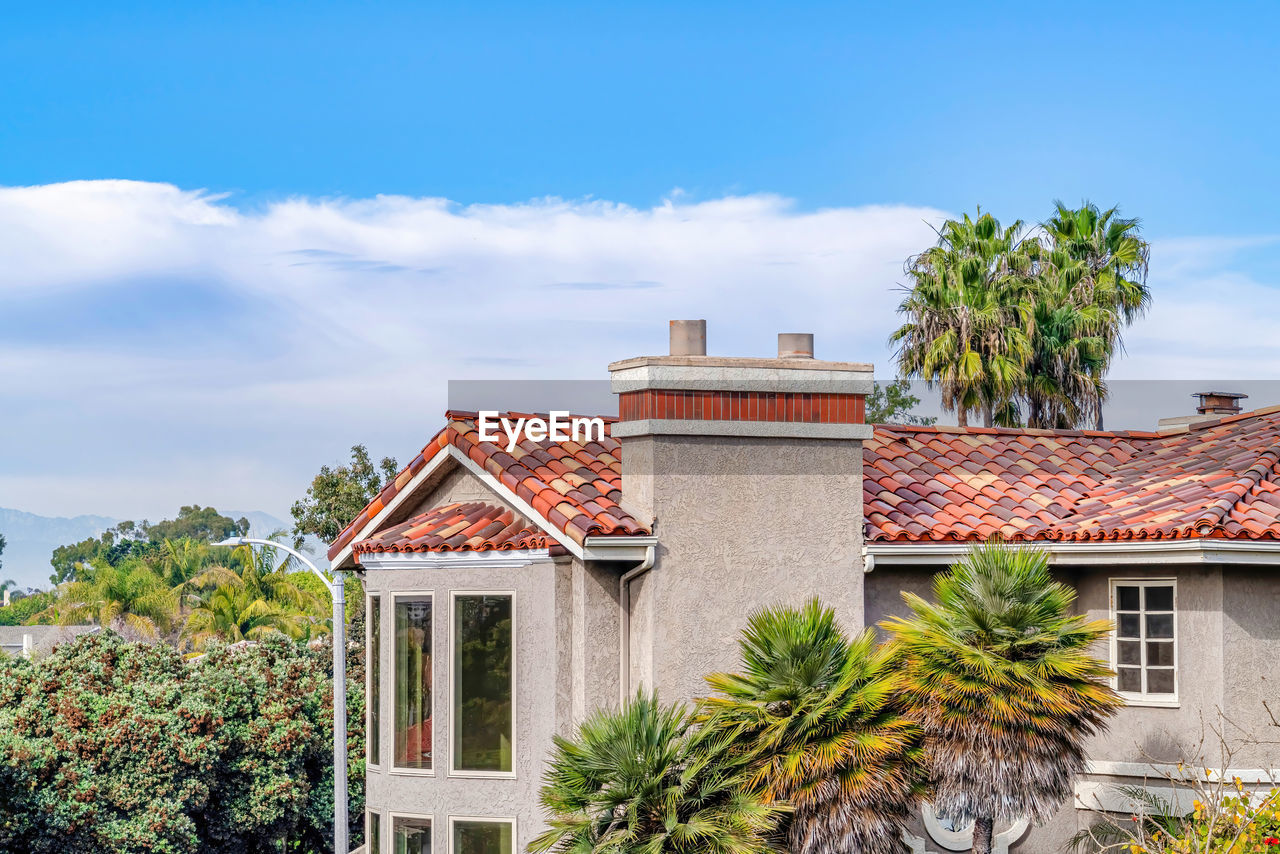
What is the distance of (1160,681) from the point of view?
13.8 metres

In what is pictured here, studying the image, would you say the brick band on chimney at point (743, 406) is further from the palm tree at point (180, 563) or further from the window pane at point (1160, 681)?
the palm tree at point (180, 563)

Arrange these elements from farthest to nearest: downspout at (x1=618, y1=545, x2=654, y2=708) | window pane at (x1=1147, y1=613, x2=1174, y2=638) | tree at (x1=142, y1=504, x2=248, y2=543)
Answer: tree at (x1=142, y1=504, x2=248, y2=543) → window pane at (x1=1147, y1=613, x2=1174, y2=638) → downspout at (x1=618, y1=545, x2=654, y2=708)

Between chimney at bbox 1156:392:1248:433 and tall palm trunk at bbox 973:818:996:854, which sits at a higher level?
chimney at bbox 1156:392:1248:433

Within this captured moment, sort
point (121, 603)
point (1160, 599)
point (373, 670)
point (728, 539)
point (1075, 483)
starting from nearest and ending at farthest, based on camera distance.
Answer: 1. point (728, 539)
2. point (1160, 599)
3. point (373, 670)
4. point (1075, 483)
5. point (121, 603)

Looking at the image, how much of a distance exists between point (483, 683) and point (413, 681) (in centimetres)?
106

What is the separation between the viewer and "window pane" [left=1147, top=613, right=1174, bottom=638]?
13.8 m

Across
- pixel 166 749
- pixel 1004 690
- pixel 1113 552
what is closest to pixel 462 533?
pixel 1004 690

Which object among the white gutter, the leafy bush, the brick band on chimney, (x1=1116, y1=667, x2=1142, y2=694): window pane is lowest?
the leafy bush

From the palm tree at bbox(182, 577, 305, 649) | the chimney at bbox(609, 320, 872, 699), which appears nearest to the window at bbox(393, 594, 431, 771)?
the chimney at bbox(609, 320, 872, 699)

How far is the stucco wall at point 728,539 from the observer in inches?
502

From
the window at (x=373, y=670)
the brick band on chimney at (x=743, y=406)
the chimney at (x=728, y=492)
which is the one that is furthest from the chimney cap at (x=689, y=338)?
the window at (x=373, y=670)

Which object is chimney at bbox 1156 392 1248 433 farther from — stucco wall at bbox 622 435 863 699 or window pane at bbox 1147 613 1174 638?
stucco wall at bbox 622 435 863 699

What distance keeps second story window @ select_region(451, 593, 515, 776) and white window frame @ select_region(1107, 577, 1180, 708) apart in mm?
6084

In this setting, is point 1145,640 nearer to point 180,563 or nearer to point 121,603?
point 121,603
